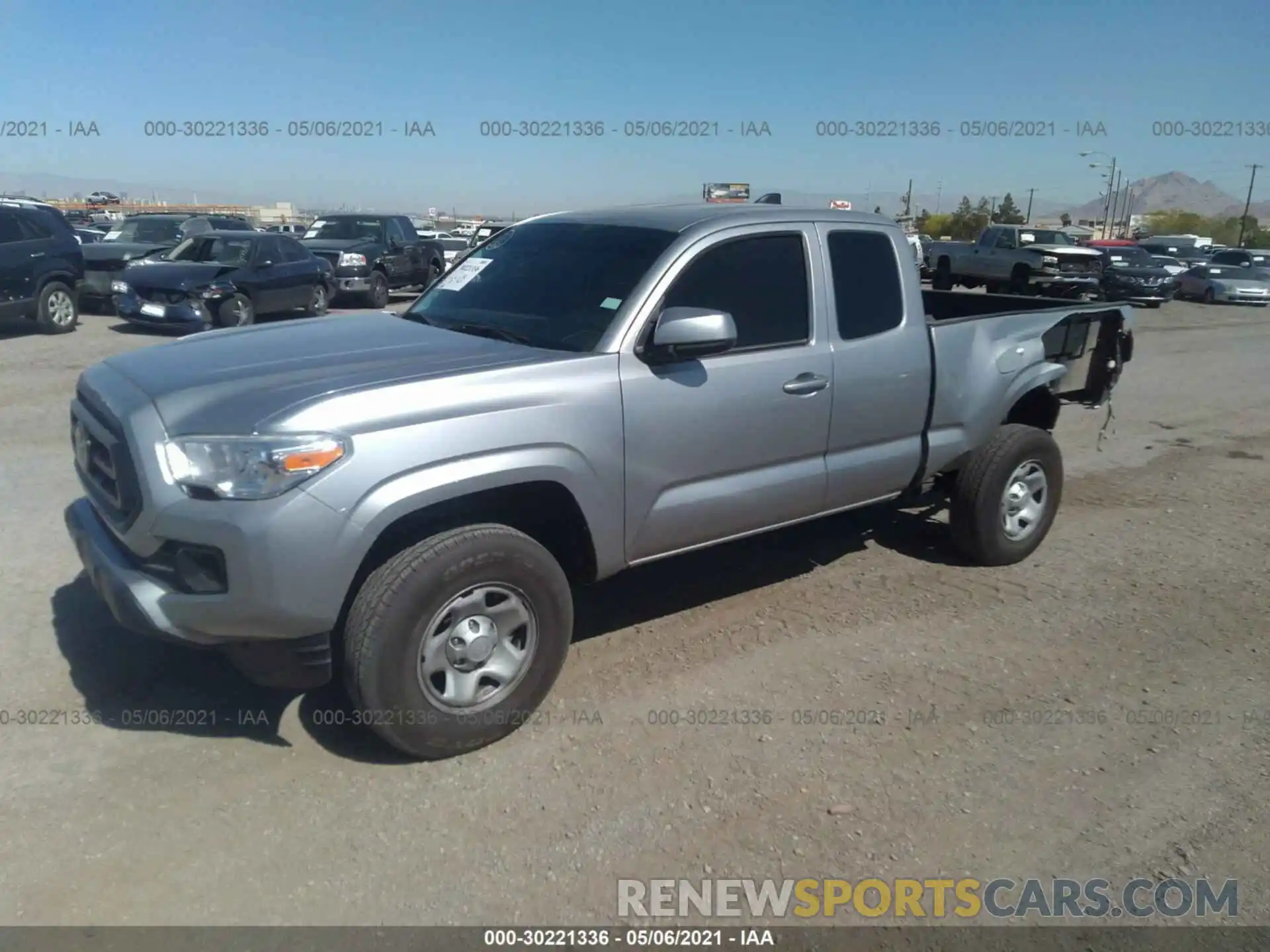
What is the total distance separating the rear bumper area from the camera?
3.25m

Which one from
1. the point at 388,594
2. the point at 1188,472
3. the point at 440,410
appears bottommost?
the point at 1188,472

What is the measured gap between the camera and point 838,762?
12.2ft

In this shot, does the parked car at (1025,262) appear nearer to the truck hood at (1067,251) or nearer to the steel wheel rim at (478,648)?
the truck hood at (1067,251)

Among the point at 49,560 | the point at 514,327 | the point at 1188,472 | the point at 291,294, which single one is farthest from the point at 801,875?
the point at 291,294

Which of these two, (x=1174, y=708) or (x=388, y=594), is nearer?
(x=388, y=594)

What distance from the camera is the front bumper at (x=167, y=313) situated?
13648 mm

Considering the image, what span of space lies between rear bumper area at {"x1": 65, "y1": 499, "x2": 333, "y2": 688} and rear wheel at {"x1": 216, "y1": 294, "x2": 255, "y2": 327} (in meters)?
11.3

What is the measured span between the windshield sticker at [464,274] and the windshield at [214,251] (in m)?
10.8

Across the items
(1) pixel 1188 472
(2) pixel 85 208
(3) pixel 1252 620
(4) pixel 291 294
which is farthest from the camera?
(2) pixel 85 208

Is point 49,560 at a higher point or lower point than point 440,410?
lower

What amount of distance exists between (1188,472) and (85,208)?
6177 cm

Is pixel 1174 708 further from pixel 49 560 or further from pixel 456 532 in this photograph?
pixel 49 560

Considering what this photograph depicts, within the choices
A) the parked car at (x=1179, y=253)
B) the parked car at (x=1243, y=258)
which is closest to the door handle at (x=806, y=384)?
the parked car at (x=1179, y=253)

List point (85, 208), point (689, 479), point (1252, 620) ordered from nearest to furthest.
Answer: point (689, 479) < point (1252, 620) < point (85, 208)
